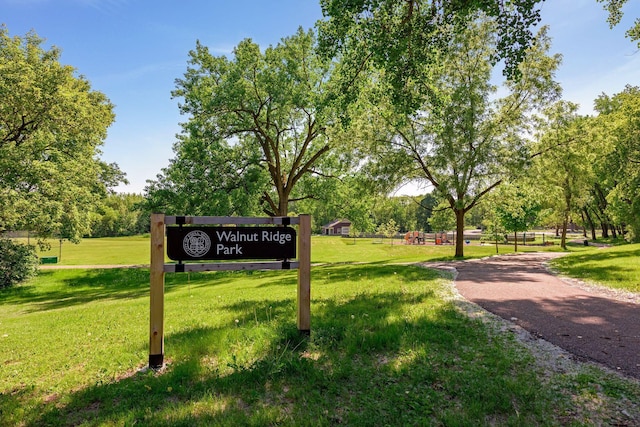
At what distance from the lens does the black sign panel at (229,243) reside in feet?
15.5

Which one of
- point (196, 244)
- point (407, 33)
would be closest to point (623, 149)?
point (407, 33)

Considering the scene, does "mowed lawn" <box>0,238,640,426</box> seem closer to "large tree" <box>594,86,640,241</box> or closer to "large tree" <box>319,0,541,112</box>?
"large tree" <box>319,0,541,112</box>

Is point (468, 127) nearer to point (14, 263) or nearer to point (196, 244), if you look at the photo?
point (196, 244)

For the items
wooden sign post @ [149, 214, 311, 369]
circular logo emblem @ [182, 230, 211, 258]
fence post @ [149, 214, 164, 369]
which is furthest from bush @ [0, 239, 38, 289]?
circular logo emblem @ [182, 230, 211, 258]

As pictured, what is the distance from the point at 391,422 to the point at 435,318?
317cm

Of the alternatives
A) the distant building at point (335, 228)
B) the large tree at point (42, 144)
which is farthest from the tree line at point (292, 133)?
the distant building at point (335, 228)

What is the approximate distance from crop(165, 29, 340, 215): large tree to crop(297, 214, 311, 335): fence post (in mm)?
16271

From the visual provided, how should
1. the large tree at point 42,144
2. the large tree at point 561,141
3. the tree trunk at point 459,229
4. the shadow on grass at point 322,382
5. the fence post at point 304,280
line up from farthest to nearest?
1. the tree trunk at point 459,229
2. the large tree at point 561,141
3. the large tree at point 42,144
4. the fence post at point 304,280
5. the shadow on grass at point 322,382

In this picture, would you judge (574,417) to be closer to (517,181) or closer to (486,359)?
(486,359)

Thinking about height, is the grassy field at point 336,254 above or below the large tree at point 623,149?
below

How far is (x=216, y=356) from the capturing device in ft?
15.2

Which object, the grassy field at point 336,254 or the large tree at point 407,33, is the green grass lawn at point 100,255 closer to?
the grassy field at point 336,254

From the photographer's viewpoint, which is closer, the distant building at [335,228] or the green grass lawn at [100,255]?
the green grass lawn at [100,255]

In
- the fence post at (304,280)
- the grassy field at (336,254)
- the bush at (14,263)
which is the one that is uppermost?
the fence post at (304,280)
